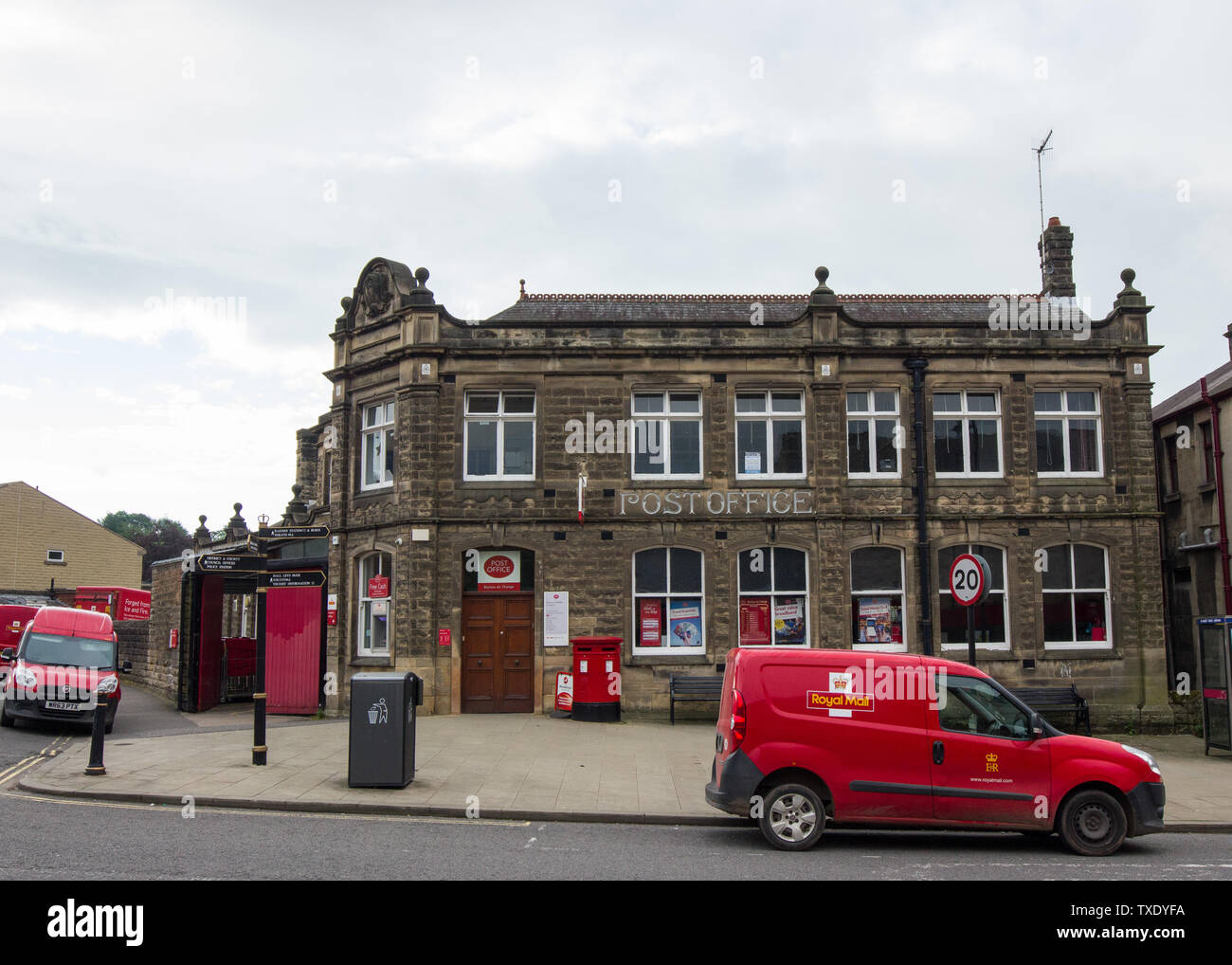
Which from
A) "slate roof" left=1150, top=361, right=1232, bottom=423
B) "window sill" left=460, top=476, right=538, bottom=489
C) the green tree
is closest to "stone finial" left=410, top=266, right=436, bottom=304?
"window sill" left=460, top=476, right=538, bottom=489

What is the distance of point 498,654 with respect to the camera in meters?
19.0

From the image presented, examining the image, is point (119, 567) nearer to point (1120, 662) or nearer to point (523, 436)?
point (523, 436)

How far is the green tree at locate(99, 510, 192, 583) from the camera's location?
77188mm

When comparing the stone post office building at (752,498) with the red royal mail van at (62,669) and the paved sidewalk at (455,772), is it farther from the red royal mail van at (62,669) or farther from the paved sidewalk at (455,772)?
the red royal mail van at (62,669)

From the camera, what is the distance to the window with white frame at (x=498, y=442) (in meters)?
19.5

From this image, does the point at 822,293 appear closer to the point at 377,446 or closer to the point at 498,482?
the point at 498,482

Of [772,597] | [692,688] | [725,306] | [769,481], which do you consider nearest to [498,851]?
[692,688]

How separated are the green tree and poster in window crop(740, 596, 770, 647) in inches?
1964

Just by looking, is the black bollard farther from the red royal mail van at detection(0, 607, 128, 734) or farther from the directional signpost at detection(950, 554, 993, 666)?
the directional signpost at detection(950, 554, 993, 666)

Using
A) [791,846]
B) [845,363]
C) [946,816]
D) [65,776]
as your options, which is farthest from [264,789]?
[845,363]

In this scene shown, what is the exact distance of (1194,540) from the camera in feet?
72.2

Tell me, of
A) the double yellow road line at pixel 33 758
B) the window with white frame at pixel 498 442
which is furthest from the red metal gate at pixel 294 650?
the window with white frame at pixel 498 442

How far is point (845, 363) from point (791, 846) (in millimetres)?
12116

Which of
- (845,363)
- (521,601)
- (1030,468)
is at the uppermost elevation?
(845,363)
